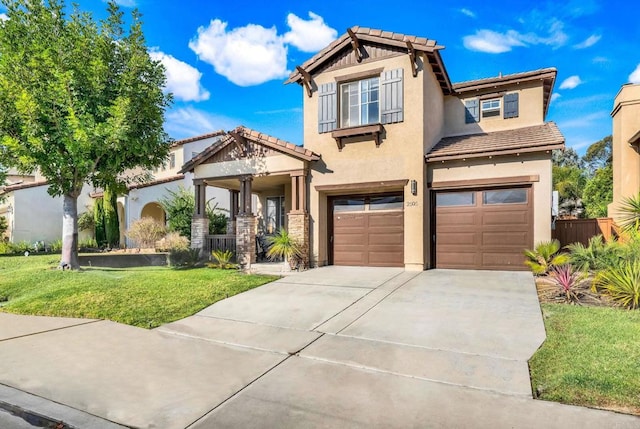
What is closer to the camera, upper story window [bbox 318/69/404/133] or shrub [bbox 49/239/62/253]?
upper story window [bbox 318/69/404/133]

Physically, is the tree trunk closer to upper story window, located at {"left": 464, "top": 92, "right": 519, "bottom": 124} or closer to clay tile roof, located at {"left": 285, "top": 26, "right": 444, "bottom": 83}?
clay tile roof, located at {"left": 285, "top": 26, "right": 444, "bottom": 83}

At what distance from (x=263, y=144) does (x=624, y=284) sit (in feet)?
35.7

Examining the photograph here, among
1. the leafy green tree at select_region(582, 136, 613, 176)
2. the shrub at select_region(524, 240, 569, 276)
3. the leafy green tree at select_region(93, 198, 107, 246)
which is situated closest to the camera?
the shrub at select_region(524, 240, 569, 276)

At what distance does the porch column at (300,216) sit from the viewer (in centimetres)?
1242

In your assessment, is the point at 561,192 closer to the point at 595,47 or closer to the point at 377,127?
the point at 595,47

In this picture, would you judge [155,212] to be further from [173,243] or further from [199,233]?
[199,233]

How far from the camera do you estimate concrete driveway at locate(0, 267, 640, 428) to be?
3455 mm

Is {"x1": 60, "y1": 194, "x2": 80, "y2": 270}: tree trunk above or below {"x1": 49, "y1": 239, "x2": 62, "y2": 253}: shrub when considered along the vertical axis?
above

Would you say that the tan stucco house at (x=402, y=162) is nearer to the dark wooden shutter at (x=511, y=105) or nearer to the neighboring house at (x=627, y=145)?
the dark wooden shutter at (x=511, y=105)

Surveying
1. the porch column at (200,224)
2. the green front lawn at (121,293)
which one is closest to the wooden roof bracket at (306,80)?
the porch column at (200,224)

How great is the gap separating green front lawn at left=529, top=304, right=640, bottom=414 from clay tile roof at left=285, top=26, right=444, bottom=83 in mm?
8736

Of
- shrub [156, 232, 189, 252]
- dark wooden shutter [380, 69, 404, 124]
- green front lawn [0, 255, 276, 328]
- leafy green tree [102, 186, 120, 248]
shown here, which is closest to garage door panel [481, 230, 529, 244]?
dark wooden shutter [380, 69, 404, 124]

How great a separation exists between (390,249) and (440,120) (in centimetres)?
551

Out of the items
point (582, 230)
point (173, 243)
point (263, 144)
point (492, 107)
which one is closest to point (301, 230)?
point (263, 144)
